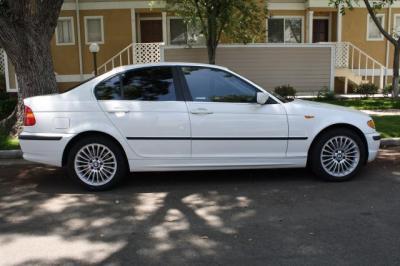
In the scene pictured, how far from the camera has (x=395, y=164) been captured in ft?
24.5

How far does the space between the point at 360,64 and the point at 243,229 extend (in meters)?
16.7

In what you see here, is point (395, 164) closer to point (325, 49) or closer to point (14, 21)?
point (14, 21)

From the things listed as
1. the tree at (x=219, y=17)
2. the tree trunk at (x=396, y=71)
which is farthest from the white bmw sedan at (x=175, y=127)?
the tree trunk at (x=396, y=71)

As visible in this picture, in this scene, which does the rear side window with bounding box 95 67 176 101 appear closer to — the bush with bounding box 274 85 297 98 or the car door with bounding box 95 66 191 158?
the car door with bounding box 95 66 191 158

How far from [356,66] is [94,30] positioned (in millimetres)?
11005

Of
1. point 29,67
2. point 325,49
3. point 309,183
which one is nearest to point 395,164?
point 309,183

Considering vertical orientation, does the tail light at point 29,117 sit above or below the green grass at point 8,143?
above

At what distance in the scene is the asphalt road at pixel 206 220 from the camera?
417cm

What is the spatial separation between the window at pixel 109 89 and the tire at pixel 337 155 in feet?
9.04

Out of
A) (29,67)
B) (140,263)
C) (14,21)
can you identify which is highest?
(14,21)

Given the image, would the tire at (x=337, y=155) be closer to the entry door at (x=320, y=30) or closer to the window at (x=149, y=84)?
the window at (x=149, y=84)

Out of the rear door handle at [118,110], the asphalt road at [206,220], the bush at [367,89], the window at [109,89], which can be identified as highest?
the window at [109,89]

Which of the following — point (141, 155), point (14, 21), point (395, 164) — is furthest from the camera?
point (14, 21)

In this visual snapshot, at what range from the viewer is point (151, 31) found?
66.5ft
